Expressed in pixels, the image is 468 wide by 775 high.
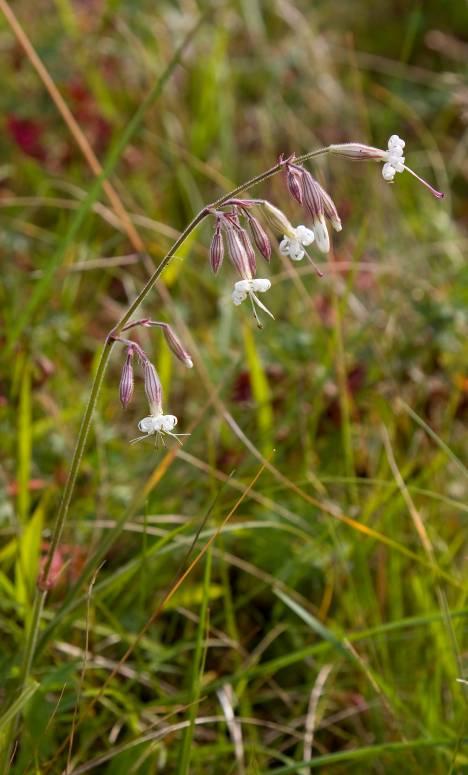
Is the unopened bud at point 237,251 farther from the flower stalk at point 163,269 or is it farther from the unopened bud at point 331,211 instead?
the unopened bud at point 331,211

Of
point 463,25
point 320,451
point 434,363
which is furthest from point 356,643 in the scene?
point 463,25

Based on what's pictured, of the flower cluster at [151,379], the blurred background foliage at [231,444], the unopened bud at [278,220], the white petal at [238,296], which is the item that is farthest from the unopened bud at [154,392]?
the blurred background foliage at [231,444]

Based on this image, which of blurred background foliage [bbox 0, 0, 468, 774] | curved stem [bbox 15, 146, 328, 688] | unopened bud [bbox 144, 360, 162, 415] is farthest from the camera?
blurred background foliage [bbox 0, 0, 468, 774]

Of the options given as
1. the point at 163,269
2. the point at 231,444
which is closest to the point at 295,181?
the point at 163,269

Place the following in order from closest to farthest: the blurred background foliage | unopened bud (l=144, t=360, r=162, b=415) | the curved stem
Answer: the curved stem, unopened bud (l=144, t=360, r=162, b=415), the blurred background foliage

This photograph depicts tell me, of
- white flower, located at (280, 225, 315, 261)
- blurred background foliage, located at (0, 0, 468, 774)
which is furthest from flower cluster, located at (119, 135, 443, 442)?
blurred background foliage, located at (0, 0, 468, 774)

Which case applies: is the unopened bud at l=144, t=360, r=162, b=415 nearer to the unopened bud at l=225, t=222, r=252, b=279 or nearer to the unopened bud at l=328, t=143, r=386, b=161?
the unopened bud at l=225, t=222, r=252, b=279

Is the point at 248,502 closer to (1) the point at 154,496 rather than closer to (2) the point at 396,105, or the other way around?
(1) the point at 154,496
